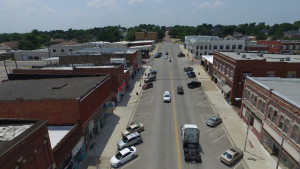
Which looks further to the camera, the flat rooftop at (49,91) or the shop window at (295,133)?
the flat rooftop at (49,91)

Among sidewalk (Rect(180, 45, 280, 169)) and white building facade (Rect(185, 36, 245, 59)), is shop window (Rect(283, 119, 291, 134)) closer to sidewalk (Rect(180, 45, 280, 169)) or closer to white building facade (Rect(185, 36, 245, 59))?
sidewalk (Rect(180, 45, 280, 169))

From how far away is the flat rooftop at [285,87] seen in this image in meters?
24.6

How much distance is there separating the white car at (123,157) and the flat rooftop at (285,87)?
68.3 ft

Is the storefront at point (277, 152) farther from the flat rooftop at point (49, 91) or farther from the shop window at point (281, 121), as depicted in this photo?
the flat rooftop at point (49, 91)

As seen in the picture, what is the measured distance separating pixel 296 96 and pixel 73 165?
30412mm

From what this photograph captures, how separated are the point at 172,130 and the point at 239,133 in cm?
1119

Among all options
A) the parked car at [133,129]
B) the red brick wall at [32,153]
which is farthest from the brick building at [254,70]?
the red brick wall at [32,153]

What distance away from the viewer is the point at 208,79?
2554 inches

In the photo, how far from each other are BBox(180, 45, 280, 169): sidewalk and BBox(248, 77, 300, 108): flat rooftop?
843 cm

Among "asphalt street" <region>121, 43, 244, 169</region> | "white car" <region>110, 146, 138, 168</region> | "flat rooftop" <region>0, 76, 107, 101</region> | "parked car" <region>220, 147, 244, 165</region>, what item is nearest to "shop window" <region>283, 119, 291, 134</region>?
"parked car" <region>220, 147, 244, 165</region>

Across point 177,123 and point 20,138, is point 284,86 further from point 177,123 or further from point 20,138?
point 20,138

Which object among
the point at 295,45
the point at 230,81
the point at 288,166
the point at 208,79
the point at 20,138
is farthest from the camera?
the point at 295,45

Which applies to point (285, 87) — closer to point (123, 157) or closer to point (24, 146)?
point (123, 157)

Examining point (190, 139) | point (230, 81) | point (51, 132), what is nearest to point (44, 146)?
point (51, 132)
